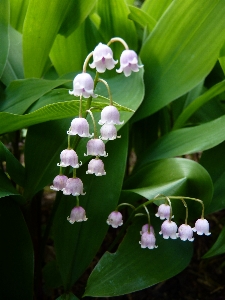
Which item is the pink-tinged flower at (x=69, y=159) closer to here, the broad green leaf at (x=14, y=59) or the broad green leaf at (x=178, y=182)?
the broad green leaf at (x=178, y=182)

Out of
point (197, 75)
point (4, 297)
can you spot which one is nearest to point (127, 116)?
point (197, 75)

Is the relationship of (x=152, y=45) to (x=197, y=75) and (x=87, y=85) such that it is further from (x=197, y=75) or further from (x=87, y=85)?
(x=87, y=85)

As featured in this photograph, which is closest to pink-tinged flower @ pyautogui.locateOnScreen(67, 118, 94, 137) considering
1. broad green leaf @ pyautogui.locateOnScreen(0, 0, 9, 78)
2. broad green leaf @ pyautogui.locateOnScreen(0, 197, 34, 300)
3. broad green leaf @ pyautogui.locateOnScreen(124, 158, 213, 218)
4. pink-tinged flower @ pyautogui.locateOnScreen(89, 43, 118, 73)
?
pink-tinged flower @ pyautogui.locateOnScreen(89, 43, 118, 73)

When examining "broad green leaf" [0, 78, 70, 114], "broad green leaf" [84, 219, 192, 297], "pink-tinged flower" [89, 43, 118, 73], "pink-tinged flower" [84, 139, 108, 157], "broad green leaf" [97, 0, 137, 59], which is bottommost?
"broad green leaf" [84, 219, 192, 297]

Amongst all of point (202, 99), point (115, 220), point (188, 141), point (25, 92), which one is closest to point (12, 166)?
point (25, 92)

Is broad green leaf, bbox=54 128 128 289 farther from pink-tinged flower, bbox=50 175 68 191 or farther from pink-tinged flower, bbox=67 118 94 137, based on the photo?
pink-tinged flower, bbox=67 118 94 137

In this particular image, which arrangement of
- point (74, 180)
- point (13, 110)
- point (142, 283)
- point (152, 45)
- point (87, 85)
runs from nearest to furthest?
point (87, 85)
point (74, 180)
point (142, 283)
point (13, 110)
point (152, 45)
